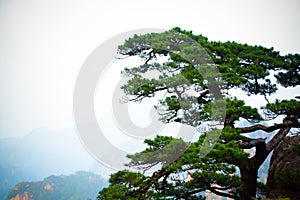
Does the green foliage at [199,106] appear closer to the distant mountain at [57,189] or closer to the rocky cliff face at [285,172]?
the rocky cliff face at [285,172]

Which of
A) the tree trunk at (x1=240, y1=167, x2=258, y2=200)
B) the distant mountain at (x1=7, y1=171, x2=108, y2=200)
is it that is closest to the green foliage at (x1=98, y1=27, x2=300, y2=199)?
the tree trunk at (x1=240, y1=167, x2=258, y2=200)

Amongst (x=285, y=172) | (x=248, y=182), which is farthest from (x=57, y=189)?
(x=285, y=172)

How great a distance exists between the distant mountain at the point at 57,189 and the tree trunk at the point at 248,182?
67.5 m

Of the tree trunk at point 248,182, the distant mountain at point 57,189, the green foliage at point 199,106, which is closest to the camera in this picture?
the green foliage at point 199,106

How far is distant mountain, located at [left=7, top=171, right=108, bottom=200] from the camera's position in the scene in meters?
65.7

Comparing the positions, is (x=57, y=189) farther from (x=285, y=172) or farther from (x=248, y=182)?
(x=285, y=172)

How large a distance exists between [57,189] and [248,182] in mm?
76095

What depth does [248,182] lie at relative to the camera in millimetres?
5906

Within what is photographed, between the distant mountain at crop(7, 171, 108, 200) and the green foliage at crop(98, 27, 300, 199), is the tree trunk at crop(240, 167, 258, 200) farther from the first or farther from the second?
the distant mountain at crop(7, 171, 108, 200)

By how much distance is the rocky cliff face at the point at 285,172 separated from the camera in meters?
5.47

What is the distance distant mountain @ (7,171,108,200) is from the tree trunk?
6752 centimetres

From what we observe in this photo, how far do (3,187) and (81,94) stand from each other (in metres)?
112

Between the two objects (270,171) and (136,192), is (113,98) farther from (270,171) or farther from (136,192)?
(270,171)

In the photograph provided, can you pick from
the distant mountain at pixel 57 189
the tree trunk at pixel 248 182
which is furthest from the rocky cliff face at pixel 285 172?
the distant mountain at pixel 57 189
